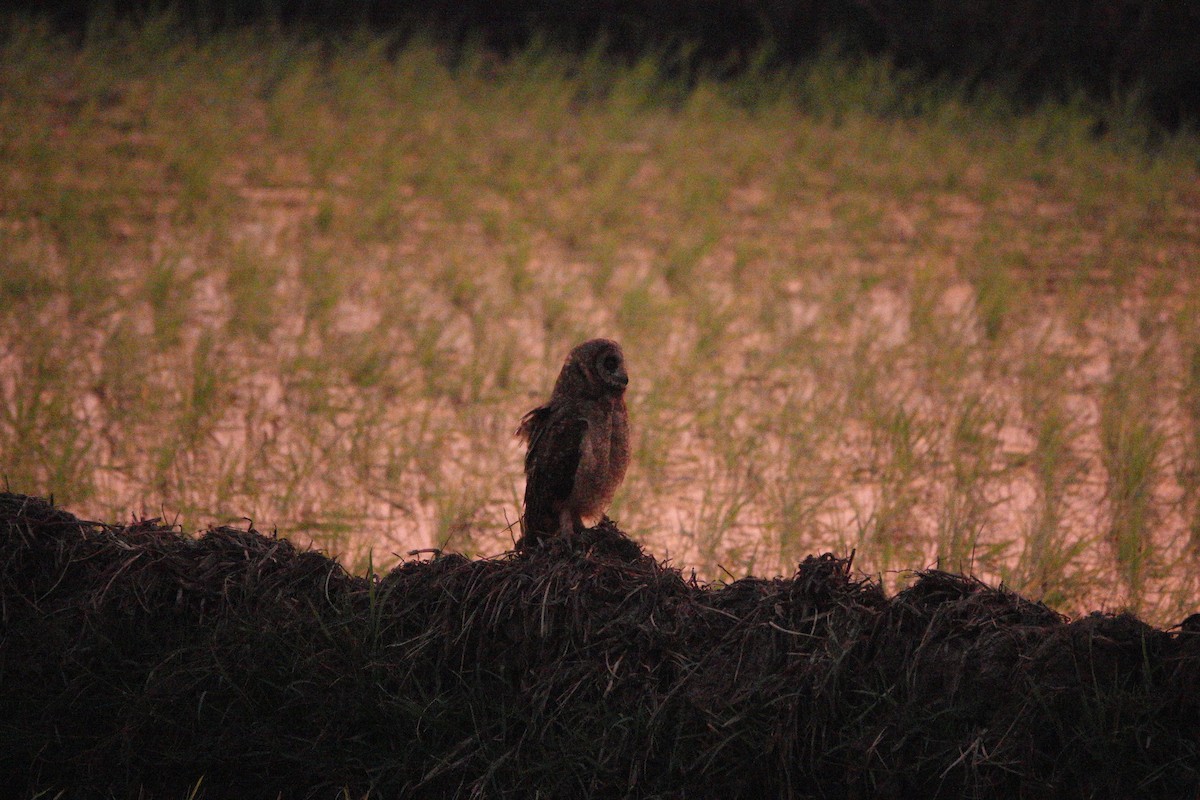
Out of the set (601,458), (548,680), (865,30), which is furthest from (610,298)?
(865,30)

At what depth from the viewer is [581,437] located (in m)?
2.29

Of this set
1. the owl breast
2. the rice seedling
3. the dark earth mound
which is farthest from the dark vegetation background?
the dark earth mound

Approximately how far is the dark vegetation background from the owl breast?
5.58m

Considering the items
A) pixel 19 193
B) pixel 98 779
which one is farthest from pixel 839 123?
pixel 98 779

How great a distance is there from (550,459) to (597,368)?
0.19 metres

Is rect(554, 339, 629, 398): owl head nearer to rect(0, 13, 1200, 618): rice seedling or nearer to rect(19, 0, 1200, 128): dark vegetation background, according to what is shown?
rect(0, 13, 1200, 618): rice seedling

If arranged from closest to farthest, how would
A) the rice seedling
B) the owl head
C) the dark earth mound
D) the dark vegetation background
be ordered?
the dark earth mound → the owl head → the rice seedling → the dark vegetation background

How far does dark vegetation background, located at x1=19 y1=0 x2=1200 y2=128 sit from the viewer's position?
24.0ft

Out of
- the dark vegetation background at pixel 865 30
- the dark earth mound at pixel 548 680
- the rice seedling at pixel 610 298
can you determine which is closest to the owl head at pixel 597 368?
the dark earth mound at pixel 548 680

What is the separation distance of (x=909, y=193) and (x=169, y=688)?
4.67m

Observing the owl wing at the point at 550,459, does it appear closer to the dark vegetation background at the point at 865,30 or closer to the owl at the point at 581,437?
the owl at the point at 581,437

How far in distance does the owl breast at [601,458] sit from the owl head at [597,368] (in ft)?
0.16

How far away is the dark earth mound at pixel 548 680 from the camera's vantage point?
1967mm

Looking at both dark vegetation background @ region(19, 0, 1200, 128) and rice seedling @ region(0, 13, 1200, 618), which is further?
dark vegetation background @ region(19, 0, 1200, 128)
